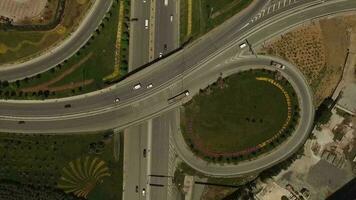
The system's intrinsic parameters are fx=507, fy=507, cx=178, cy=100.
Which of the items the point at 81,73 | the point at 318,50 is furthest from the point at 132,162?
the point at 318,50

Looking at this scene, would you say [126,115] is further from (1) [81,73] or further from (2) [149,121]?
(1) [81,73]

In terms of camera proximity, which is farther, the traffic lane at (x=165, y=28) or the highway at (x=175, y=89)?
the traffic lane at (x=165, y=28)

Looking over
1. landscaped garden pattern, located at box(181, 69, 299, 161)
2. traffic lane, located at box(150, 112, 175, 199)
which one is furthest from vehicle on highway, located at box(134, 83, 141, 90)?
landscaped garden pattern, located at box(181, 69, 299, 161)

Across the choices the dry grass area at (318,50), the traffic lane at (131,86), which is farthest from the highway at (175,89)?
the dry grass area at (318,50)

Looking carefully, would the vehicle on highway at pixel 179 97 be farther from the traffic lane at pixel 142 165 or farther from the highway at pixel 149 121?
the traffic lane at pixel 142 165

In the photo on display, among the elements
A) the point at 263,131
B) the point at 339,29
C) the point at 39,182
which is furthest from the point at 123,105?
the point at 339,29

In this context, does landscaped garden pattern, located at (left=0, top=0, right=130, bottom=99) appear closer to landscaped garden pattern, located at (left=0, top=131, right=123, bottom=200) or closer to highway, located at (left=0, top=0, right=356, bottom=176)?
highway, located at (left=0, top=0, right=356, bottom=176)

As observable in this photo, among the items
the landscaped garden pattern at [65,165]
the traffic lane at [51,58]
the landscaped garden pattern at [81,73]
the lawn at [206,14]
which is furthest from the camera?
the lawn at [206,14]
